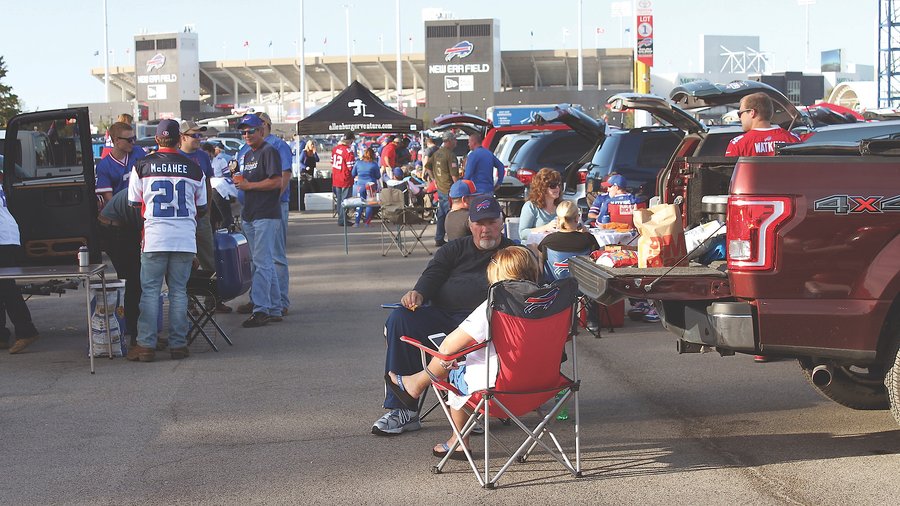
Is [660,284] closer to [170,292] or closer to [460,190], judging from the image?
[170,292]

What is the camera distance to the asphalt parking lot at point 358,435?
18.6ft

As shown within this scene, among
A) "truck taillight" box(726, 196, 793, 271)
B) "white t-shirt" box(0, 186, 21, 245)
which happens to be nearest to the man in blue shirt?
"white t-shirt" box(0, 186, 21, 245)

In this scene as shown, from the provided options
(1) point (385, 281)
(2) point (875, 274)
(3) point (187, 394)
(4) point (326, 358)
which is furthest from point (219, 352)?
(2) point (875, 274)

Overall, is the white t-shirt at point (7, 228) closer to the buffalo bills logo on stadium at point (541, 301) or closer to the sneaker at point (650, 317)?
the sneaker at point (650, 317)

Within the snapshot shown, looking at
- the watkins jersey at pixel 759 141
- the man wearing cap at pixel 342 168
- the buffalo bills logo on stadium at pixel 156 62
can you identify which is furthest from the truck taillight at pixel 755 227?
the buffalo bills logo on stadium at pixel 156 62

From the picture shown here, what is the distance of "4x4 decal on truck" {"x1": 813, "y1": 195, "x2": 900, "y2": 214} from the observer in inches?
224

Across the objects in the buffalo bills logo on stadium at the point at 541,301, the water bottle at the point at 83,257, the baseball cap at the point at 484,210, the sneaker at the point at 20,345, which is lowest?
the sneaker at the point at 20,345

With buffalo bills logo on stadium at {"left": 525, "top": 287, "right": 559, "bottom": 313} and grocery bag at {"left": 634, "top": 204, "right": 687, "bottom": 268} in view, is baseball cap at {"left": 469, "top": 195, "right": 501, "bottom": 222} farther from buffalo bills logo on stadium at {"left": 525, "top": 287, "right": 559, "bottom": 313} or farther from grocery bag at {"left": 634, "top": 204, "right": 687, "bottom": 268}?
buffalo bills logo on stadium at {"left": 525, "top": 287, "right": 559, "bottom": 313}

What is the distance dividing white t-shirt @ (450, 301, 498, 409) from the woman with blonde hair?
5054 millimetres

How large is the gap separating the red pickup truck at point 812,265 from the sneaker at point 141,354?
4895 millimetres

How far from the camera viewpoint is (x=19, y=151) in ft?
35.6

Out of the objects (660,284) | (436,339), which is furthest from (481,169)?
(660,284)

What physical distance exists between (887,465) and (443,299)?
263 cm

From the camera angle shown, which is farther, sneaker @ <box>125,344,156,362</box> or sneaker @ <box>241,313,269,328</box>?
sneaker @ <box>241,313,269,328</box>
